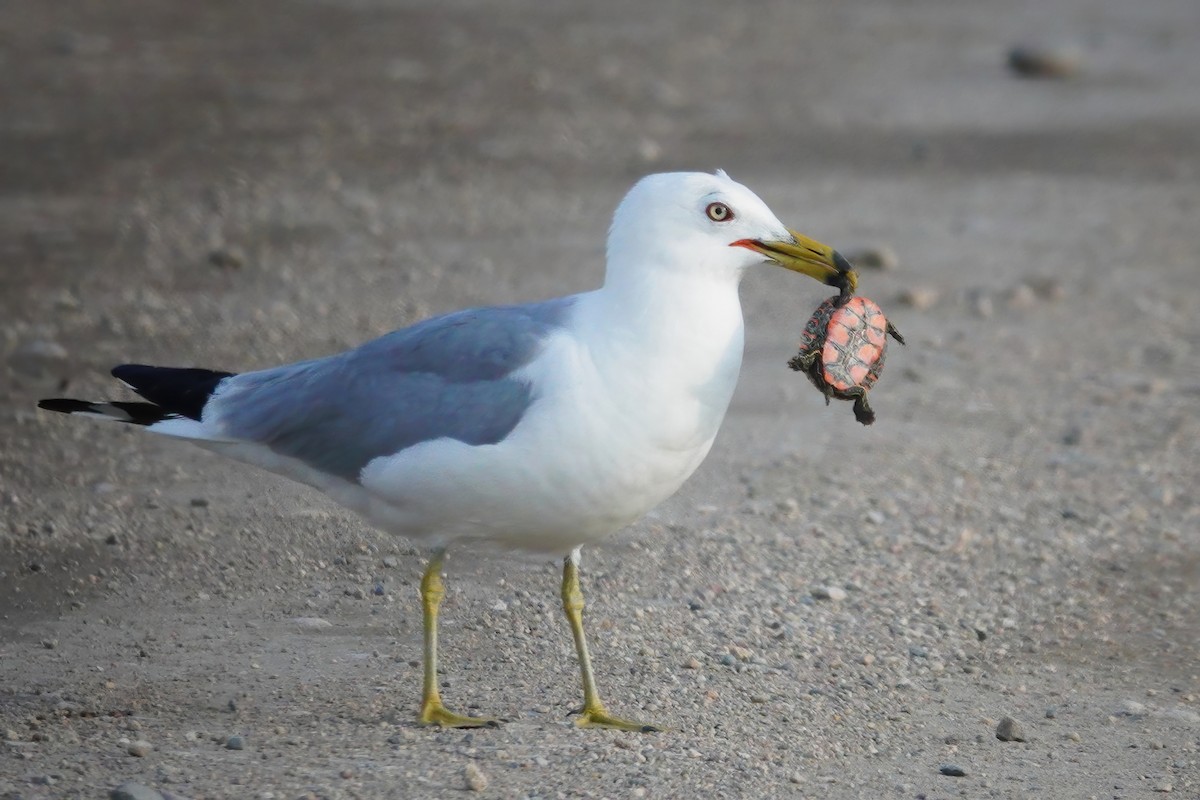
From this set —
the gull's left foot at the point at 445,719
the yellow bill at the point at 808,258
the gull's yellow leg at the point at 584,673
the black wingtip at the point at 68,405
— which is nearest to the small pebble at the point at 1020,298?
the yellow bill at the point at 808,258

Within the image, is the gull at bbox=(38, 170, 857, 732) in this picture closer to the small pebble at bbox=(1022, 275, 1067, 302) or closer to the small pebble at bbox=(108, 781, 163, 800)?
the small pebble at bbox=(108, 781, 163, 800)

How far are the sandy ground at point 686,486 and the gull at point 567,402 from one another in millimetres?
558

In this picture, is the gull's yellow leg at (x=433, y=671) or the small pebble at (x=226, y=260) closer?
the gull's yellow leg at (x=433, y=671)

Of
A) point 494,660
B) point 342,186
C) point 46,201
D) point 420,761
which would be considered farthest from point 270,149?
point 420,761

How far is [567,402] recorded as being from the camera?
4.70m

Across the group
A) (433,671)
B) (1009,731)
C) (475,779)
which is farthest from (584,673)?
(1009,731)

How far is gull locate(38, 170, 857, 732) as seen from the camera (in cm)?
472

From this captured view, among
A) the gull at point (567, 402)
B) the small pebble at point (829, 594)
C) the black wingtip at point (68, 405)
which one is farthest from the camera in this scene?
the small pebble at point (829, 594)

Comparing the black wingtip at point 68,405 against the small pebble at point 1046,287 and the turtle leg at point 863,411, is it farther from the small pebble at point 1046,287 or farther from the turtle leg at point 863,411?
the small pebble at point 1046,287

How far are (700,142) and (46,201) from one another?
14.2ft

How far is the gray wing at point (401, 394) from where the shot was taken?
4848 millimetres

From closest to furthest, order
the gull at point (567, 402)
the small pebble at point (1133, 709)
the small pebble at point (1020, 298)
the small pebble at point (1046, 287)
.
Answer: the gull at point (567, 402)
the small pebble at point (1133, 709)
the small pebble at point (1020, 298)
the small pebble at point (1046, 287)

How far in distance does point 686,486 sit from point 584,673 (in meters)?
2.03

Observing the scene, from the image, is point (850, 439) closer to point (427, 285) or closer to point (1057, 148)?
point (427, 285)
